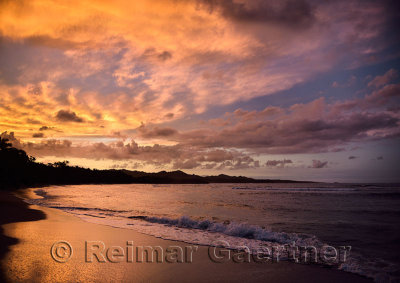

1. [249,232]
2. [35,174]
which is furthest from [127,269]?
[35,174]

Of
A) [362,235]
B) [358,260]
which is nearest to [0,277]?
[358,260]

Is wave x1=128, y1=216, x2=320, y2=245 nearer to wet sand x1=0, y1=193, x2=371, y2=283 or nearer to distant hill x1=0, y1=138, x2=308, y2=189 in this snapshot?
wet sand x1=0, y1=193, x2=371, y2=283

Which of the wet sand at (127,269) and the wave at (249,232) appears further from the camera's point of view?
the wave at (249,232)

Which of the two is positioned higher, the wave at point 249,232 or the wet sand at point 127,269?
the wet sand at point 127,269

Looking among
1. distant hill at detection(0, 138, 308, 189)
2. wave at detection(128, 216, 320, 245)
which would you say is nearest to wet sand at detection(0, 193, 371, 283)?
wave at detection(128, 216, 320, 245)

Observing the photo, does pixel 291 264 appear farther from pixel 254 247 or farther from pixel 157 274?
pixel 157 274

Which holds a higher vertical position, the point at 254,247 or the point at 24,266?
the point at 24,266

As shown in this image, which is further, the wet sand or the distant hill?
the distant hill

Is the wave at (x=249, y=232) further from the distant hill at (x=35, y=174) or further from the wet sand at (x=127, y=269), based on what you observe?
the distant hill at (x=35, y=174)

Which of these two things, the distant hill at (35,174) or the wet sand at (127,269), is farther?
the distant hill at (35,174)

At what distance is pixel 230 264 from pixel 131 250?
338 cm

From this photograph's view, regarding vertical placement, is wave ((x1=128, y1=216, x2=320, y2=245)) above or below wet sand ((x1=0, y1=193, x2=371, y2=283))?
below

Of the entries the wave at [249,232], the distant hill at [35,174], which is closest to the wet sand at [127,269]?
the wave at [249,232]

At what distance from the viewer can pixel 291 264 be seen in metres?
7.73
